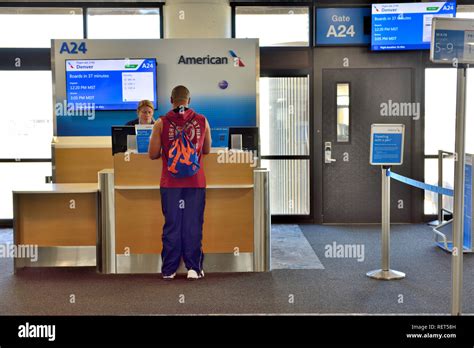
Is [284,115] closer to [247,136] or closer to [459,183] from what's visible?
[247,136]

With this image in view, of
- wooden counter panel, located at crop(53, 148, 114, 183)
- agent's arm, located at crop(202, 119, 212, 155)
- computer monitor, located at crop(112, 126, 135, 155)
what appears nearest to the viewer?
agent's arm, located at crop(202, 119, 212, 155)

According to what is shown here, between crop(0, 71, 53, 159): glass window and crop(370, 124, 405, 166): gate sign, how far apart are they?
4.70m

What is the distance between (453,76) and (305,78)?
189 cm

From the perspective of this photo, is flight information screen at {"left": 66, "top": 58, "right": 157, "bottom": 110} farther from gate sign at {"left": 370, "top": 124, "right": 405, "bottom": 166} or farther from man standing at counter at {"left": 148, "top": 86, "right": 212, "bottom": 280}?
gate sign at {"left": 370, "top": 124, "right": 405, "bottom": 166}

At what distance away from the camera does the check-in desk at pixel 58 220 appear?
6.55 metres

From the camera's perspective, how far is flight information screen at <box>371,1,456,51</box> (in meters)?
8.62

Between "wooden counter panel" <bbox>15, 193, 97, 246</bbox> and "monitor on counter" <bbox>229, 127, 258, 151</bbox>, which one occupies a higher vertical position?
"monitor on counter" <bbox>229, 127, 258, 151</bbox>

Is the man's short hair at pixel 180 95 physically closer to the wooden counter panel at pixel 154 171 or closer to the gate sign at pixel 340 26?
the wooden counter panel at pixel 154 171

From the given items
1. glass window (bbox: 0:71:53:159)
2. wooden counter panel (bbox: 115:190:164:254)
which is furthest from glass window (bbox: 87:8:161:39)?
wooden counter panel (bbox: 115:190:164:254)

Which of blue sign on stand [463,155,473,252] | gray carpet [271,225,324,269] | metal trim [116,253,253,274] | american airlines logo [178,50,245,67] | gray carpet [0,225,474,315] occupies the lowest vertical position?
gray carpet [0,225,474,315]

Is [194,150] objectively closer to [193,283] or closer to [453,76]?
[193,283]

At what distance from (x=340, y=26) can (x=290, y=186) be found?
213 cm

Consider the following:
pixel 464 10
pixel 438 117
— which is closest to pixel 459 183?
pixel 438 117
